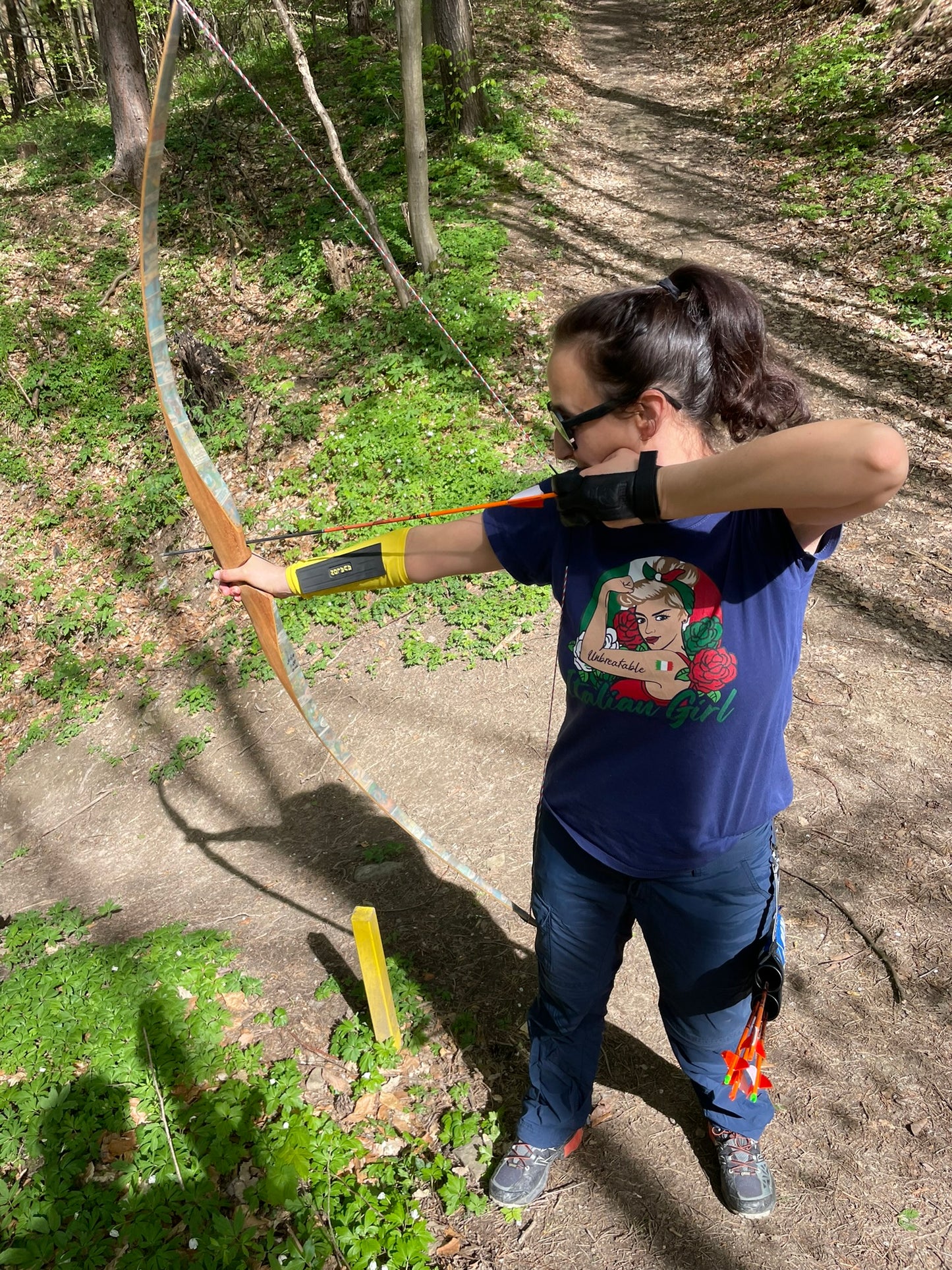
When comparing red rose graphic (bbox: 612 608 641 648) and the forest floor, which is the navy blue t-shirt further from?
the forest floor

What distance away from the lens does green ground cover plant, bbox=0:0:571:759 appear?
18.1 feet

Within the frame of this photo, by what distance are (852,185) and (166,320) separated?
22.5 feet

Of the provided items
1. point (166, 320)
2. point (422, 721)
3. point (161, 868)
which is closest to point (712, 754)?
point (422, 721)

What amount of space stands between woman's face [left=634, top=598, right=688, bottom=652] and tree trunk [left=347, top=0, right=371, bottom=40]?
47.1 feet

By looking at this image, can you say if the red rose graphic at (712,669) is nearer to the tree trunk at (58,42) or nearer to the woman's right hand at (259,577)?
the woman's right hand at (259,577)

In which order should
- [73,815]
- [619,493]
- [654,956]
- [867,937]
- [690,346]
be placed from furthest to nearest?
[73,815]
[867,937]
[654,956]
[690,346]
[619,493]

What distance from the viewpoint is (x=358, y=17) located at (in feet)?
41.5

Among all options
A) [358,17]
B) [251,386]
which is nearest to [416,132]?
[251,386]

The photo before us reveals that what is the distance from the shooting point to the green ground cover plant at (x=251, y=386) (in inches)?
217

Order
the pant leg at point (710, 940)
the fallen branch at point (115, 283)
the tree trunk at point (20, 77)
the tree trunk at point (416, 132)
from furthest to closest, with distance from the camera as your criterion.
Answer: the tree trunk at point (20, 77)
the fallen branch at point (115, 283)
the tree trunk at point (416, 132)
the pant leg at point (710, 940)

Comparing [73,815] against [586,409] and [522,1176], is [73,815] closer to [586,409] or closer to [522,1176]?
[522,1176]

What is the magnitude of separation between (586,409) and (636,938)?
2.13 m

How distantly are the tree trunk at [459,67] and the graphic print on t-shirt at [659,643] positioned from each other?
926 centimetres

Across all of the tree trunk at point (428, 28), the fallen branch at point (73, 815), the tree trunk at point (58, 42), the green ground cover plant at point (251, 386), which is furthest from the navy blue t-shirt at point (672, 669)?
the tree trunk at point (58, 42)
